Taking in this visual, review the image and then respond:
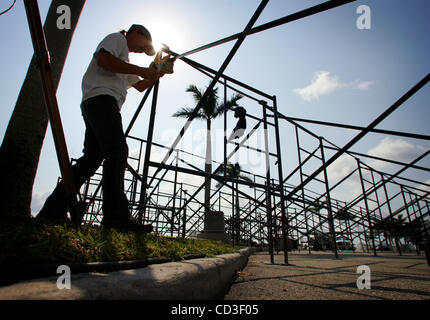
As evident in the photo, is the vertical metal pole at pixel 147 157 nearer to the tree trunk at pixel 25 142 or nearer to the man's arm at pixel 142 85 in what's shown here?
the man's arm at pixel 142 85

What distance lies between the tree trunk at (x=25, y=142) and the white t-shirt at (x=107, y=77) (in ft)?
2.19

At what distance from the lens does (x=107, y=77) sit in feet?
6.40

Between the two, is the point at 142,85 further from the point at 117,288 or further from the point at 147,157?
the point at 117,288

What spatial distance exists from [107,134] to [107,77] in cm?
56

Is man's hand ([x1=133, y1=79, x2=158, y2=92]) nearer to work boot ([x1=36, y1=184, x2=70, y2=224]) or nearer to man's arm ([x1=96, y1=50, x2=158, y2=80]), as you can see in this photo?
man's arm ([x1=96, y1=50, x2=158, y2=80])

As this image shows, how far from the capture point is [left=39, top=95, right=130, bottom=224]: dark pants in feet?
5.57

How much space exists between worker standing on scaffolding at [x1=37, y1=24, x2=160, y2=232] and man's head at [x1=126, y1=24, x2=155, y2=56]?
25cm

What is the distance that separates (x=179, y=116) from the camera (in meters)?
13.8

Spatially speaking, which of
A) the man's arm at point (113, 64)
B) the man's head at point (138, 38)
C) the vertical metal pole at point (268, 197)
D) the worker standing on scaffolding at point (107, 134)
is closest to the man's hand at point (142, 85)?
the man's head at point (138, 38)

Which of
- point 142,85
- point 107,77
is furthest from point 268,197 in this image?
point 107,77

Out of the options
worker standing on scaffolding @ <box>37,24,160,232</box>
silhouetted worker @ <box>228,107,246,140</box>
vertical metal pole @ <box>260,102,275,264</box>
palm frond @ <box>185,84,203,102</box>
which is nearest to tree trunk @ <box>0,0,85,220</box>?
worker standing on scaffolding @ <box>37,24,160,232</box>

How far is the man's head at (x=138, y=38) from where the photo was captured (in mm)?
2215

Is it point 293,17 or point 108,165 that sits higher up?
point 293,17
